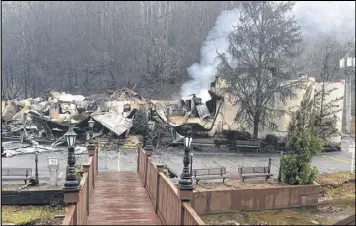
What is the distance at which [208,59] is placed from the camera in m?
39.1

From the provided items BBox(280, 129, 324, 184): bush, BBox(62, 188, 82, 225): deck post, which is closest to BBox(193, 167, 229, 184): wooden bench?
BBox(280, 129, 324, 184): bush

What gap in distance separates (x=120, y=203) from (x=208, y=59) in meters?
32.5

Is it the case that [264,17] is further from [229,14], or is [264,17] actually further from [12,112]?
[12,112]

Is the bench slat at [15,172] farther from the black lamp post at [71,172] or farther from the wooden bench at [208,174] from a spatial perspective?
the wooden bench at [208,174]

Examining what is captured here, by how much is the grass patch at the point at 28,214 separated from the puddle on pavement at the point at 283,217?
453cm

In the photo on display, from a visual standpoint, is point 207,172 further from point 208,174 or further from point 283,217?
point 283,217

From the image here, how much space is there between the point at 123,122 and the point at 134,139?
4.65 feet

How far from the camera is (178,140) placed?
823 inches

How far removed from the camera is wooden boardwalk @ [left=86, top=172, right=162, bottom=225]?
703cm

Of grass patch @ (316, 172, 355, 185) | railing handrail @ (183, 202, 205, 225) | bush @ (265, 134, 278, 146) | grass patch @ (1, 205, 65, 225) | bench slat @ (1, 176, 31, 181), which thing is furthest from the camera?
bush @ (265, 134, 278, 146)

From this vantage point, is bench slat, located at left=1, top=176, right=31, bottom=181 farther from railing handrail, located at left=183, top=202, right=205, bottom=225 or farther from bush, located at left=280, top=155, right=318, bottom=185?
bush, located at left=280, top=155, right=318, bottom=185

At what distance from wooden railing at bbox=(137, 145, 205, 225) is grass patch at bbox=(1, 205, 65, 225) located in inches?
119

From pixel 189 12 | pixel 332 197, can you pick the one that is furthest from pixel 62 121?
pixel 332 197

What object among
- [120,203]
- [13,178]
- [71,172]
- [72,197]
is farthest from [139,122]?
[72,197]
